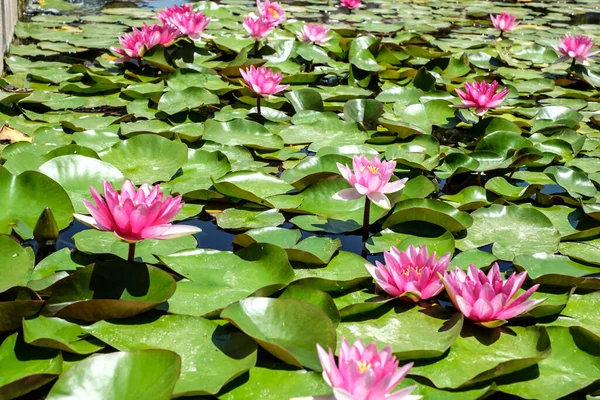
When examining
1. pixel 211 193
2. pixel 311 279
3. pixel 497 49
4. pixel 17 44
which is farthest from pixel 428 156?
pixel 17 44

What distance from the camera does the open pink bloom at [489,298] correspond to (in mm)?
1753

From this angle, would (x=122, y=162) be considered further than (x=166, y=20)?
No

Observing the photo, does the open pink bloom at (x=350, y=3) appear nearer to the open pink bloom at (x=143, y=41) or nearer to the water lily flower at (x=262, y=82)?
the open pink bloom at (x=143, y=41)

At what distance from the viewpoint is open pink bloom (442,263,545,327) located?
1.75 m

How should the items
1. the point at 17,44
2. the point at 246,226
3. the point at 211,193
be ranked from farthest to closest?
the point at 17,44, the point at 211,193, the point at 246,226

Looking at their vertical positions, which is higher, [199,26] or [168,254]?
[199,26]

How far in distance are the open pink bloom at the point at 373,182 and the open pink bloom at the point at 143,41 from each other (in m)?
2.40

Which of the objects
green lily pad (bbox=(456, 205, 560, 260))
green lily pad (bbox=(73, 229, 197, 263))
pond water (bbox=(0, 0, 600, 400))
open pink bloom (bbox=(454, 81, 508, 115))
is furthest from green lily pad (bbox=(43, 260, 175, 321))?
open pink bloom (bbox=(454, 81, 508, 115))

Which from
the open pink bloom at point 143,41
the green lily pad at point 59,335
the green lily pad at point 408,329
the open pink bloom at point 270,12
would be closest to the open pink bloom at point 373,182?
the green lily pad at point 408,329

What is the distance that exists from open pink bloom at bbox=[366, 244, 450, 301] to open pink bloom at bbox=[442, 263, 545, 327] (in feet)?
0.20

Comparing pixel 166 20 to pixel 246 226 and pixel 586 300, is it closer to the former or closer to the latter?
pixel 246 226

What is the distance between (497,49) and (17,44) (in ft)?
12.8

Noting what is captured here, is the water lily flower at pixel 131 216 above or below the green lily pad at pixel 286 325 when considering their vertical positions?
above

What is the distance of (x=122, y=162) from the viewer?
281cm
